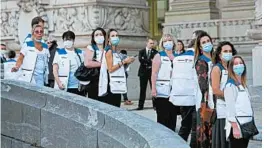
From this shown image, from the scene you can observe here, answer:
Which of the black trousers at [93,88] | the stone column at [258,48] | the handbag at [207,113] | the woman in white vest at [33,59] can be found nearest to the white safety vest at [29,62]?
the woman in white vest at [33,59]

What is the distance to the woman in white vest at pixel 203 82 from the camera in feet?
28.1

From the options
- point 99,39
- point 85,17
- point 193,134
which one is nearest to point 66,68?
point 99,39

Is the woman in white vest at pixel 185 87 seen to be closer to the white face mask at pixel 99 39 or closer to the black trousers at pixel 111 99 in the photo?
the black trousers at pixel 111 99

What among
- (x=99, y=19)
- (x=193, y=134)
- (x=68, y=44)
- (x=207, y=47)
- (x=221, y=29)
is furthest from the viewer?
(x=221, y=29)

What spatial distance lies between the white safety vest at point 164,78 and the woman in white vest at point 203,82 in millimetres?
1330

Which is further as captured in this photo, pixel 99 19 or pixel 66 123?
pixel 99 19

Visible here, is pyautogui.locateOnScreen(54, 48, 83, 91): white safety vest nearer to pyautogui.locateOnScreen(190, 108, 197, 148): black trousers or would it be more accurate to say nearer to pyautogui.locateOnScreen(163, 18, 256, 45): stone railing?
pyautogui.locateOnScreen(190, 108, 197, 148): black trousers

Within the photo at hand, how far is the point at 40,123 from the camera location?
8648mm

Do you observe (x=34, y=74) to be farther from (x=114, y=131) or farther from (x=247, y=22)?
(x=247, y=22)

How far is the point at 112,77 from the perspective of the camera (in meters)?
10.3

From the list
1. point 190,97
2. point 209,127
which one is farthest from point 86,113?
point 190,97

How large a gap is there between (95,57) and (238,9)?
871 cm

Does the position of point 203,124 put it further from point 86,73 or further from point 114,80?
point 86,73

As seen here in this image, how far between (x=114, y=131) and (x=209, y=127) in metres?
1.60
